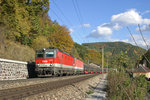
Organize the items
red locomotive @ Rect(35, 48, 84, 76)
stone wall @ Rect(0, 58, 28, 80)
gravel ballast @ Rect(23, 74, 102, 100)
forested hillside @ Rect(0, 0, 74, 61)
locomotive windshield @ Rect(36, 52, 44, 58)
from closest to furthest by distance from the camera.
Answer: gravel ballast @ Rect(23, 74, 102, 100) → stone wall @ Rect(0, 58, 28, 80) → red locomotive @ Rect(35, 48, 84, 76) → locomotive windshield @ Rect(36, 52, 44, 58) → forested hillside @ Rect(0, 0, 74, 61)

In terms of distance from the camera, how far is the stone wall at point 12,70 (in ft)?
50.3

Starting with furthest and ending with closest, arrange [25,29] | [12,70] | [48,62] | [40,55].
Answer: [25,29], [40,55], [48,62], [12,70]

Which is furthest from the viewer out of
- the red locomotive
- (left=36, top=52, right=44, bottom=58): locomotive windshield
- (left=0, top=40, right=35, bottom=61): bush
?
(left=36, top=52, right=44, bottom=58): locomotive windshield

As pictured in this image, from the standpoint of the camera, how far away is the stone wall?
15.3m

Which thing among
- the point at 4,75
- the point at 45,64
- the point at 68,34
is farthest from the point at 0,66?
the point at 68,34

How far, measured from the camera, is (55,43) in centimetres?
4791

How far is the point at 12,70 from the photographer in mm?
16859

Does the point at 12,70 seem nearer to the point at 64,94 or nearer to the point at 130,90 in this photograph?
the point at 64,94

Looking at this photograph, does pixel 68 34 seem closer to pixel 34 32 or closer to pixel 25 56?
pixel 34 32

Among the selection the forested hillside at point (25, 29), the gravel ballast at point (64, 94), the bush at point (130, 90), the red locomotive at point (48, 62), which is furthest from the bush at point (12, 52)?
the bush at point (130, 90)

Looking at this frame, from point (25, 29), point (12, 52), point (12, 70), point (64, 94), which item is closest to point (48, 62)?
point (12, 70)

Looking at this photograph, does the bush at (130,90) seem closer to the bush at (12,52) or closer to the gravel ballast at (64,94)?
the gravel ballast at (64,94)

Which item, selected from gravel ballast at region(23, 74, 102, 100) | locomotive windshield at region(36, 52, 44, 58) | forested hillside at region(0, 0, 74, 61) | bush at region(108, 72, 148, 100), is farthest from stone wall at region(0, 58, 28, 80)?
bush at region(108, 72, 148, 100)

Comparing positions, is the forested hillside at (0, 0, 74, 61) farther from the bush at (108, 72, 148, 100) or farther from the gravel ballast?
the bush at (108, 72, 148, 100)
